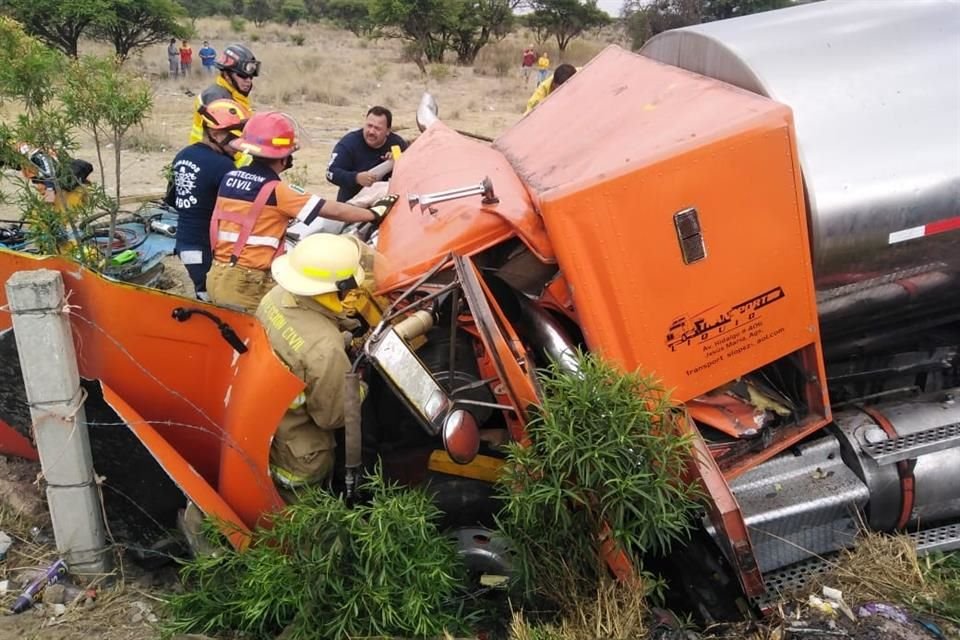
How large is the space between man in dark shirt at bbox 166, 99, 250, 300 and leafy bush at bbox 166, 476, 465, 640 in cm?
250

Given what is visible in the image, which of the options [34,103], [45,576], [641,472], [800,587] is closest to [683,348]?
[641,472]

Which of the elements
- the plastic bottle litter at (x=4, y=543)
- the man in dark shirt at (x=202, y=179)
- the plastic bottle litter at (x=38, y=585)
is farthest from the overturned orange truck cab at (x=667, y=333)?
the man in dark shirt at (x=202, y=179)

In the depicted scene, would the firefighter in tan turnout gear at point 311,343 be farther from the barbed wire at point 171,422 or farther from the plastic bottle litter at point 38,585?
the plastic bottle litter at point 38,585

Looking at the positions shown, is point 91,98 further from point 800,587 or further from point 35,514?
point 800,587

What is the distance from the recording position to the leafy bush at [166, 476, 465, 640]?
8.97ft

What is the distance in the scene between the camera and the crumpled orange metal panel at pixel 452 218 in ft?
10.7

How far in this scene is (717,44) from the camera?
364 cm

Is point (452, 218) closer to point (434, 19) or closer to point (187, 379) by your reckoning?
point (187, 379)

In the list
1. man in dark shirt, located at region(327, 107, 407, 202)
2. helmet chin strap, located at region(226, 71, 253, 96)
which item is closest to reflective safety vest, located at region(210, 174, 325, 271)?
man in dark shirt, located at region(327, 107, 407, 202)

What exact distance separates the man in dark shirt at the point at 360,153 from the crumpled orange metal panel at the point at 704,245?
3.06 m

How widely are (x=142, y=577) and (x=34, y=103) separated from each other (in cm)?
306

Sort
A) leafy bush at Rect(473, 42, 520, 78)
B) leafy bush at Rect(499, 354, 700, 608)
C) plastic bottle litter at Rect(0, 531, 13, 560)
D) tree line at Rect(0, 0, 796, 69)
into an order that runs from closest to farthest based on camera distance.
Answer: leafy bush at Rect(499, 354, 700, 608) < plastic bottle litter at Rect(0, 531, 13, 560) < tree line at Rect(0, 0, 796, 69) < leafy bush at Rect(473, 42, 520, 78)

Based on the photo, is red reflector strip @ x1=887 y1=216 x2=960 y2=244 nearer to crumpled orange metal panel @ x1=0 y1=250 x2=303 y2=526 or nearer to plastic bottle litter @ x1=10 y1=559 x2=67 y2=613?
crumpled orange metal panel @ x1=0 y1=250 x2=303 y2=526

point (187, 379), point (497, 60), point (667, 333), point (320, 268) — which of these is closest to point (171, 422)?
point (187, 379)
